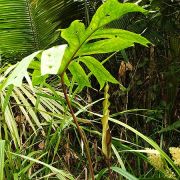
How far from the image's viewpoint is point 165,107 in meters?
1.83

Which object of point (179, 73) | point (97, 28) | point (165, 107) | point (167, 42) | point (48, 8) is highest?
point (48, 8)

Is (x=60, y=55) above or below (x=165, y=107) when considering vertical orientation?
above

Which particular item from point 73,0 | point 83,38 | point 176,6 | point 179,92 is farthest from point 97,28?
point 73,0

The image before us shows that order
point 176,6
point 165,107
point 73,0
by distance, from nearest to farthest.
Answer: point 176,6
point 165,107
point 73,0

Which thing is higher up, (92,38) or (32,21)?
(32,21)

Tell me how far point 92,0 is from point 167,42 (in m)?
0.47

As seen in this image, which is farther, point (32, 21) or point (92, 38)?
point (32, 21)

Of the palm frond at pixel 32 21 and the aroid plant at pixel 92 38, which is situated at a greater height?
the palm frond at pixel 32 21

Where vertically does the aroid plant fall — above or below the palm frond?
below

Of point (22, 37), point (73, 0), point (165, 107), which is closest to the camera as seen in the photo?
point (165, 107)

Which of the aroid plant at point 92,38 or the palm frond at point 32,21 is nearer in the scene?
the aroid plant at point 92,38

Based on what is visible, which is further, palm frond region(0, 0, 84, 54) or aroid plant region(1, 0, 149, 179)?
palm frond region(0, 0, 84, 54)

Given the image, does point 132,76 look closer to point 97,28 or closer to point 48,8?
point 48,8

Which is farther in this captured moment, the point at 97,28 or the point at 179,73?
the point at 179,73
